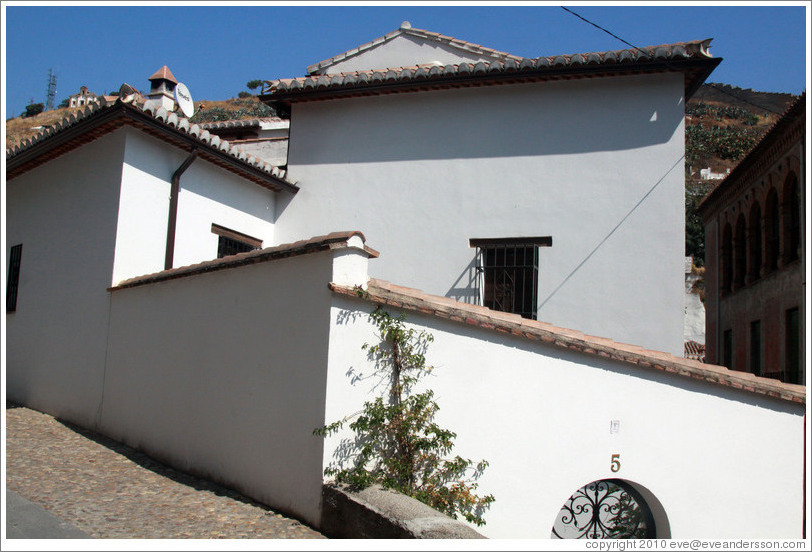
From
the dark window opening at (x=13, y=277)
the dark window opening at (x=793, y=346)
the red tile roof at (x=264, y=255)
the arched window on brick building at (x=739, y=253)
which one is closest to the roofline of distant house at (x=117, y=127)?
the dark window opening at (x=13, y=277)

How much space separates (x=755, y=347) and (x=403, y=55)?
42.1 ft

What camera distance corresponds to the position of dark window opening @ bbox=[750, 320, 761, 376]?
18328mm

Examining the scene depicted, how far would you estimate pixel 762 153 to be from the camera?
17578mm

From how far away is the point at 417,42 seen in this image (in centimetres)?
1248

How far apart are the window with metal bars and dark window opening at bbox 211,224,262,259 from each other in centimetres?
379

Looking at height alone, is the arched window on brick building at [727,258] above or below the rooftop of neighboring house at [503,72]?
below

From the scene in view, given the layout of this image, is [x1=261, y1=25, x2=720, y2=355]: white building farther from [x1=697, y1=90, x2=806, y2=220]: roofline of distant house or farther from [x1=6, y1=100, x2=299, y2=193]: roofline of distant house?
[x1=697, y1=90, x2=806, y2=220]: roofline of distant house

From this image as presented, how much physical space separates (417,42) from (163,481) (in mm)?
8798

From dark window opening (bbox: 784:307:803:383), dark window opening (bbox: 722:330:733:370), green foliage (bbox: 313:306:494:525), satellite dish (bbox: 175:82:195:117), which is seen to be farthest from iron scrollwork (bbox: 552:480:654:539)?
dark window opening (bbox: 722:330:733:370)

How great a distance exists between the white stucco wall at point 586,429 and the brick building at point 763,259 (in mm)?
8524

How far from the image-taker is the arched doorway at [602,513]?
6.38 m

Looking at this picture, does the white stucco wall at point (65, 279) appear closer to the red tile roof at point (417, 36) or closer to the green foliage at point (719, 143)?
the red tile roof at point (417, 36)

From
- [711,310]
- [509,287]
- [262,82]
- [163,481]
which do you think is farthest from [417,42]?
[711,310]

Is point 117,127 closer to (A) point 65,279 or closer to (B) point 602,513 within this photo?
(A) point 65,279
